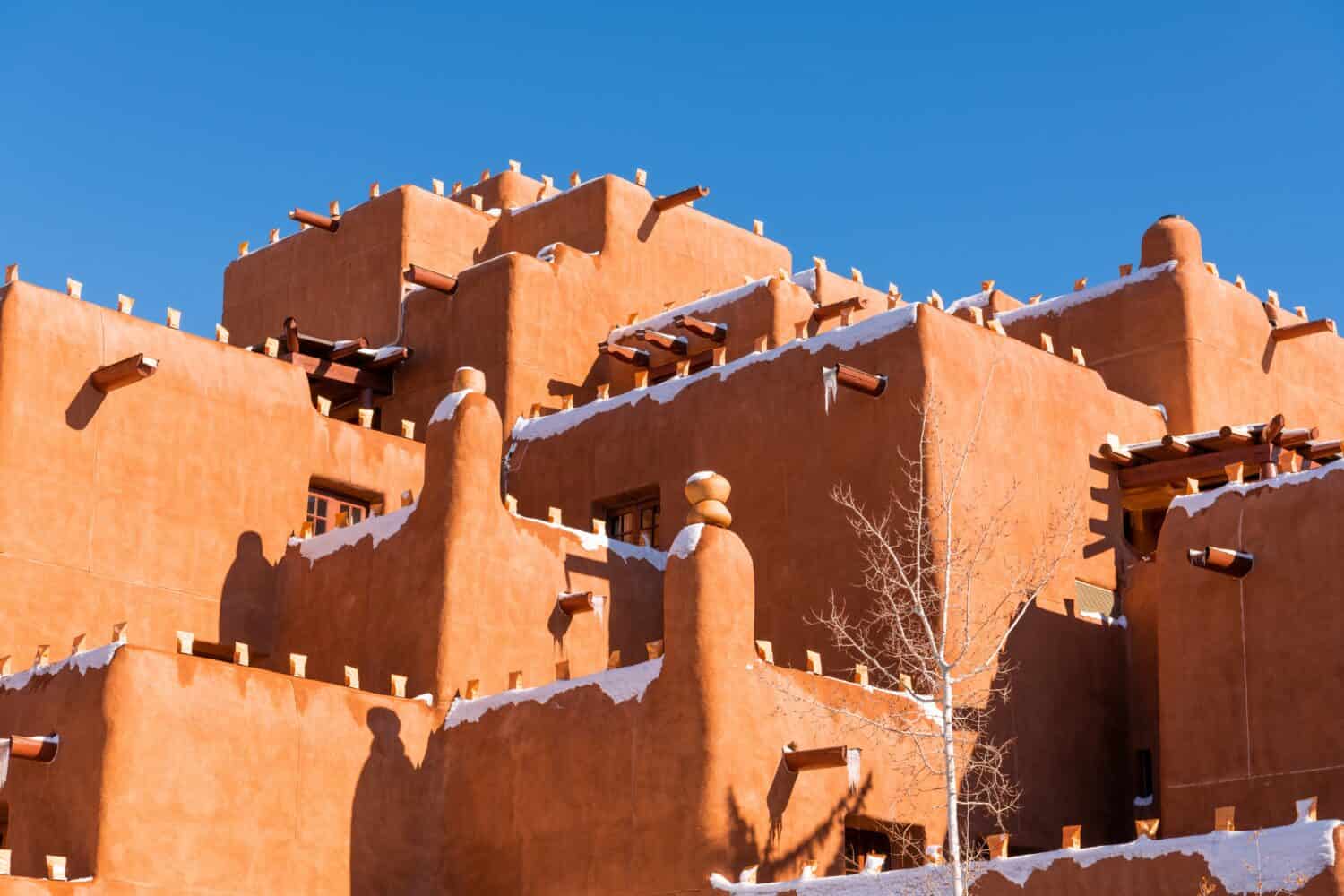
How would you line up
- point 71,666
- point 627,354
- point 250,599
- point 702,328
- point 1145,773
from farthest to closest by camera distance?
point 627,354 < point 702,328 < point 250,599 < point 1145,773 < point 71,666

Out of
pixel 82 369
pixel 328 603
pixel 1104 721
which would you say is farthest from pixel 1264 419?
pixel 82 369

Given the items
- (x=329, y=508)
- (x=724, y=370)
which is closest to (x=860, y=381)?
(x=724, y=370)

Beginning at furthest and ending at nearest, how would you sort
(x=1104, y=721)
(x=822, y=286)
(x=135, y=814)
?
1. (x=822, y=286)
2. (x=1104, y=721)
3. (x=135, y=814)

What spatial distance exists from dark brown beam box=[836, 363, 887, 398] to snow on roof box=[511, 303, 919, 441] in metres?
0.80

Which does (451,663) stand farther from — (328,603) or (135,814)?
(135,814)

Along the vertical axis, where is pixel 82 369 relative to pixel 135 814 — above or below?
above

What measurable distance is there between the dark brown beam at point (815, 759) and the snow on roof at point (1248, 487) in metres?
5.87

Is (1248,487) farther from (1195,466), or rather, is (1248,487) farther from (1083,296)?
(1083,296)

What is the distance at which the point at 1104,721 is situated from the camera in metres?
29.5

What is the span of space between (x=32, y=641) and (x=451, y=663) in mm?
6130

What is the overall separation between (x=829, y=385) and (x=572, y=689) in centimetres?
675

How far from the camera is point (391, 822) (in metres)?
25.9

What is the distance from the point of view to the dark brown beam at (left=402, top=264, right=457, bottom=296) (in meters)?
35.9

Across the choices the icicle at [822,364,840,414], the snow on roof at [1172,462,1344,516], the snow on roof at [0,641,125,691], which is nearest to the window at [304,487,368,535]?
the snow on roof at [0,641,125,691]
